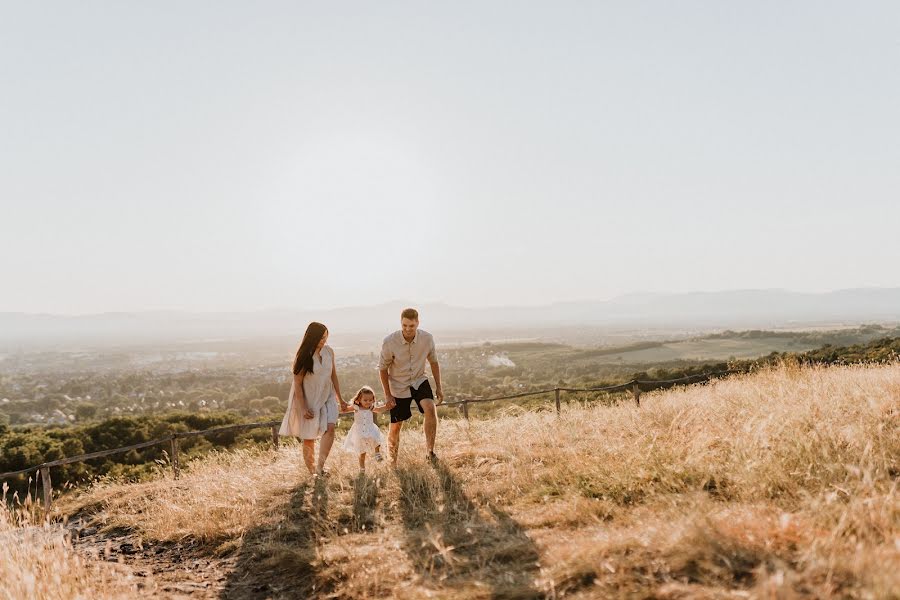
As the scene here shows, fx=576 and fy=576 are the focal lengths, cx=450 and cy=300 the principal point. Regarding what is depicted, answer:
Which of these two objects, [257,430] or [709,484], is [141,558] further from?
[257,430]

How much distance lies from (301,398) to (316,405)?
0.21 meters

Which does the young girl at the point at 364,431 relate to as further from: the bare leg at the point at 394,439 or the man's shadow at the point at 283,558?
the man's shadow at the point at 283,558

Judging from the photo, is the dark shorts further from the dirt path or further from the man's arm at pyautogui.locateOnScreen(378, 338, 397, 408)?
the dirt path

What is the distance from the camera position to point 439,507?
Result: 5238 millimetres

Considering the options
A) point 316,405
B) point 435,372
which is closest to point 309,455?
point 316,405

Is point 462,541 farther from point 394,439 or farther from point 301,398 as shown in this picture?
point 301,398

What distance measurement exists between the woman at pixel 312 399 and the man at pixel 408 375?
676 millimetres

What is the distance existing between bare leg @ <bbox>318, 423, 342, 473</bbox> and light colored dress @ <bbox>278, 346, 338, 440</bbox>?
70 mm

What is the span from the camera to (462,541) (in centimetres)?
441

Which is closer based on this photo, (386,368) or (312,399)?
(312,399)

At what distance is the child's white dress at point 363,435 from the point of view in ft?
24.4

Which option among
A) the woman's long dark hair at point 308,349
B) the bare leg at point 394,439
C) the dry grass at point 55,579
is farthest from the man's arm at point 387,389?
the dry grass at point 55,579

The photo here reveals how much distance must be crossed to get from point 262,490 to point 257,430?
21488 mm

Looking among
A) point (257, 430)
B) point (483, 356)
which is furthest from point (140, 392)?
point (257, 430)
